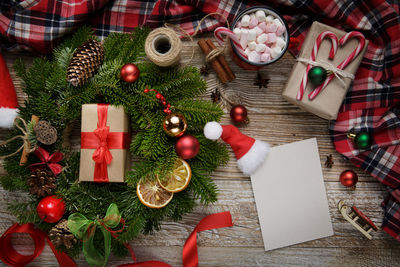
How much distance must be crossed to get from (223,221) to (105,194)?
48 cm

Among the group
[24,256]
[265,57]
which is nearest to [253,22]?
[265,57]

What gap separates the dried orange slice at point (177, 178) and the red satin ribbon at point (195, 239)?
0.86 ft

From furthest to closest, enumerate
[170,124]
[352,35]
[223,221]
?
[223,221] → [352,35] → [170,124]

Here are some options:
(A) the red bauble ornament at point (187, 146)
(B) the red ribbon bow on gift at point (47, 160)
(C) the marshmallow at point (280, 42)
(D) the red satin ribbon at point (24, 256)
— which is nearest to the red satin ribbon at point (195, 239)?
(D) the red satin ribbon at point (24, 256)

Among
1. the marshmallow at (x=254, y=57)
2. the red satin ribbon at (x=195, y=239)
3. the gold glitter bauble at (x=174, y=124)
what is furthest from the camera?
the red satin ribbon at (x=195, y=239)

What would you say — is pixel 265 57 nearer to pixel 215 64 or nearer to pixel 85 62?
pixel 215 64

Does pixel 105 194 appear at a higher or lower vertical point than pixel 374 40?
lower

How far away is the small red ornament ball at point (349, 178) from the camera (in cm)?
107

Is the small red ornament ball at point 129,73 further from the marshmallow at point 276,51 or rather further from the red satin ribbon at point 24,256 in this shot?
the red satin ribbon at point 24,256

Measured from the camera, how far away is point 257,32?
3.21 ft

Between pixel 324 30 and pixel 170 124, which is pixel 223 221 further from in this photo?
pixel 324 30

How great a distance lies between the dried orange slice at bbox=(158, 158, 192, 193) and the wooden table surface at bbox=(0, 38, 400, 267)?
23cm

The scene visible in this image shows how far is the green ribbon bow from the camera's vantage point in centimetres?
91

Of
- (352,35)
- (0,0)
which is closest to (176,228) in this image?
(352,35)
